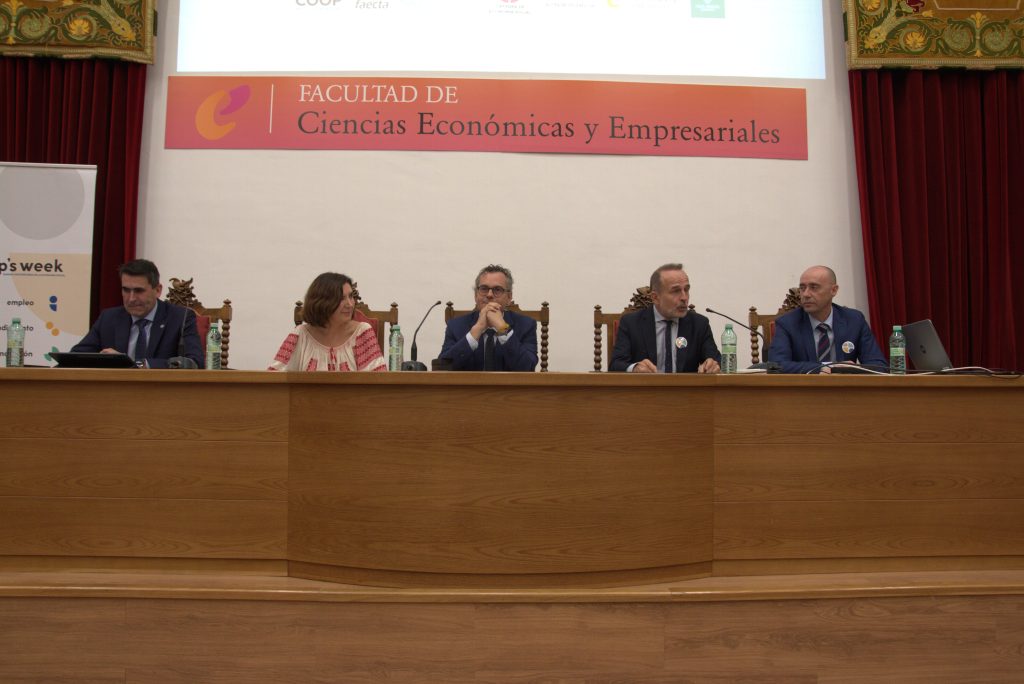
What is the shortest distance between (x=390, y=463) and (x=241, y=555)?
472mm

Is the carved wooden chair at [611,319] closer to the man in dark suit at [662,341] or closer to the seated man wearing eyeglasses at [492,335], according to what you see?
the man in dark suit at [662,341]

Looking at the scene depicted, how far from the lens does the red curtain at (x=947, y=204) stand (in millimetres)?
4484

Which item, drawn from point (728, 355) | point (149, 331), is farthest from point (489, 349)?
point (149, 331)

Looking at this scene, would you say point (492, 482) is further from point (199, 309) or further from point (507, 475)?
point (199, 309)

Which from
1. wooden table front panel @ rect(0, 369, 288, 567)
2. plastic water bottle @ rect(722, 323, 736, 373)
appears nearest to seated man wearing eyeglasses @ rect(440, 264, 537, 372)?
plastic water bottle @ rect(722, 323, 736, 373)

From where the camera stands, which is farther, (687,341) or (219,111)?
(219,111)

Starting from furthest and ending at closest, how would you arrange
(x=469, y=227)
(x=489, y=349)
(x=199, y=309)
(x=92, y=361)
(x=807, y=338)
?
(x=469, y=227) → (x=199, y=309) → (x=807, y=338) → (x=489, y=349) → (x=92, y=361)

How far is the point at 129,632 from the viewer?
2.01 metres

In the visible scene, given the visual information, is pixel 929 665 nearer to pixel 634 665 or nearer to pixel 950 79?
pixel 634 665

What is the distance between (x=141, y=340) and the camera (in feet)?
11.2

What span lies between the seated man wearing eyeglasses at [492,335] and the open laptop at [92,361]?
1.11 m

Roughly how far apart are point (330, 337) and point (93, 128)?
90.8 inches

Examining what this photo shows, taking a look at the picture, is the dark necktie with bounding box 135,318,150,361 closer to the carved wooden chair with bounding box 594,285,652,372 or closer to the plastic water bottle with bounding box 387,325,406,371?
the plastic water bottle with bounding box 387,325,406,371

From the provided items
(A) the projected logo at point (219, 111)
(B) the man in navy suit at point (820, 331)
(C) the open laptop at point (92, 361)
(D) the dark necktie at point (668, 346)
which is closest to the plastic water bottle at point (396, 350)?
(C) the open laptop at point (92, 361)
